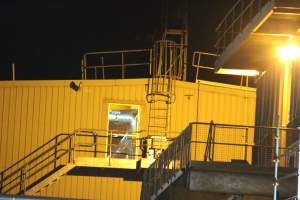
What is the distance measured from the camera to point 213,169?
1255 cm

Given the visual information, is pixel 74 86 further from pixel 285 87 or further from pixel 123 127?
pixel 285 87

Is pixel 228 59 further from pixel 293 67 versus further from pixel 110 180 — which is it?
pixel 110 180

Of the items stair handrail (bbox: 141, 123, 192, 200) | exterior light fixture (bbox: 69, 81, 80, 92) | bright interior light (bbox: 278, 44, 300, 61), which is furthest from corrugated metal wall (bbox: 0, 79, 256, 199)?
bright interior light (bbox: 278, 44, 300, 61)

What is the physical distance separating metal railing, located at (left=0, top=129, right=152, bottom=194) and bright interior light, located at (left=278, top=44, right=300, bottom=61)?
769cm

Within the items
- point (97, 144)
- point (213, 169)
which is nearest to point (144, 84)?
point (97, 144)

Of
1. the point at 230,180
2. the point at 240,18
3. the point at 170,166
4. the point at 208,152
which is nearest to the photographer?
the point at 230,180

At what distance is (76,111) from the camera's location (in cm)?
2239

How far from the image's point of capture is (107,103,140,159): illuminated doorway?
22156 millimetres

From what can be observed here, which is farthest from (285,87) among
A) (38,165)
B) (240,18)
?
(38,165)

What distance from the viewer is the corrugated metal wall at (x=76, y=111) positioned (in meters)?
22.1

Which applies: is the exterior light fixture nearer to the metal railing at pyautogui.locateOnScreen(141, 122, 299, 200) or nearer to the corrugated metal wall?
the corrugated metal wall

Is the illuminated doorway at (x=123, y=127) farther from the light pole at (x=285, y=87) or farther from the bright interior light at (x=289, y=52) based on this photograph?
the bright interior light at (x=289, y=52)

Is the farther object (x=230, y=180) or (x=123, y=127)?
(x=123, y=127)

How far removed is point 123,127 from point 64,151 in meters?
2.17
